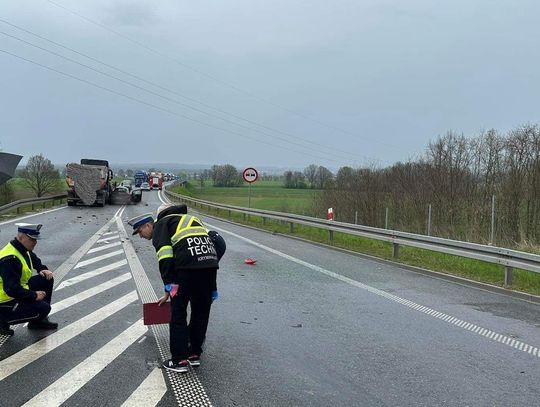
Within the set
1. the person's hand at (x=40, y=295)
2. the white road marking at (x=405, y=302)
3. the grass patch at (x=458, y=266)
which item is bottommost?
the grass patch at (x=458, y=266)

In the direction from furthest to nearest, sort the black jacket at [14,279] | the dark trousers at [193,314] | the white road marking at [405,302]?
the white road marking at [405,302]
the black jacket at [14,279]
the dark trousers at [193,314]

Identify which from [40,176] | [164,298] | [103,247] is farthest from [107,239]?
[40,176]

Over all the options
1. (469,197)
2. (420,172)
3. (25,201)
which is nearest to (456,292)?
(469,197)

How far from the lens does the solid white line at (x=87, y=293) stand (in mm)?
7255

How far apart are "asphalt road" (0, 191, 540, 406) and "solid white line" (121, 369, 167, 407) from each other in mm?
16

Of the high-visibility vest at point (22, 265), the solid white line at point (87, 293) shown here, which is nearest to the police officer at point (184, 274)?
the high-visibility vest at point (22, 265)

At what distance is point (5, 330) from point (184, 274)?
2319 mm

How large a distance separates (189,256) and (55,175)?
69421 millimetres

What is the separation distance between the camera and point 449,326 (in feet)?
22.5

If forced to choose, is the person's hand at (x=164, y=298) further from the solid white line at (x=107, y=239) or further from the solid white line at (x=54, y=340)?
the solid white line at (x=107, y=239)

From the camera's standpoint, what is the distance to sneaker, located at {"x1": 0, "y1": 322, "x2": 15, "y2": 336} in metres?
5.68

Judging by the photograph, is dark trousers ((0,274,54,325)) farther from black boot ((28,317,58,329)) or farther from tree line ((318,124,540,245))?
tree line ((318,124,540,245))

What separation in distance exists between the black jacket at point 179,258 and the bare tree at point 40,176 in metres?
65.3

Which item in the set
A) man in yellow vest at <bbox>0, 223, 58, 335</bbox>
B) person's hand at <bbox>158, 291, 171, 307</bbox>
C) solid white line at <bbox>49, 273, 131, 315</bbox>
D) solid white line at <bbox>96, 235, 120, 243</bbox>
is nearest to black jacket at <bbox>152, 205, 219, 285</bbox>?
person's hand at <bbox>158, 291, 171, 307</bbox>
